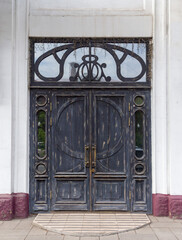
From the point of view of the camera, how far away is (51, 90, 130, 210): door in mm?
6789

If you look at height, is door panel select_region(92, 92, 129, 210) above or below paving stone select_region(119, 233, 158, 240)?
above

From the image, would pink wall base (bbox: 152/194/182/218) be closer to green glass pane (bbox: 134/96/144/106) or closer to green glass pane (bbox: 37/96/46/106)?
green glass pane (bbox: 134/96/144/106)

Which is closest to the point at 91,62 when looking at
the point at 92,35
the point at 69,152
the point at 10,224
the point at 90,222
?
the point at 92,35

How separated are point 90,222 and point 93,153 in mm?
1420

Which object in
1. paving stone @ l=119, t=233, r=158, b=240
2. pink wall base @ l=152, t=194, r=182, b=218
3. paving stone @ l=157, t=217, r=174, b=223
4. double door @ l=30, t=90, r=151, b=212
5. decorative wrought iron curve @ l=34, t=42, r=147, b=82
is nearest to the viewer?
paving stone @ l=119, t=233, r=158, b=240

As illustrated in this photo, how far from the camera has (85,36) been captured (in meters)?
6.81

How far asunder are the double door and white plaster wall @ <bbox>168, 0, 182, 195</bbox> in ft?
1.64

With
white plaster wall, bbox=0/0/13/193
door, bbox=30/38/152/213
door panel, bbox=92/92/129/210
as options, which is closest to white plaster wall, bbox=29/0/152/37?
door, bbox=30/38/152/213

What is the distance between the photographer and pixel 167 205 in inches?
257

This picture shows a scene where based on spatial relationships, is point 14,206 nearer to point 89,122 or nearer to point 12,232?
point 12,232

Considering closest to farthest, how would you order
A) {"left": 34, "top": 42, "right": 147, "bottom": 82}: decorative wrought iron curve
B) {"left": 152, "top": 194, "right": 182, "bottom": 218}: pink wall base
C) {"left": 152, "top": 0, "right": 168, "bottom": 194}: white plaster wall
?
{"left": 152, "top": 194, "right": 182, "bottom": 218}: pink wall base, {"left": 152, "top": 0, "right": 168, "bottom": 194}: white plaster wall, {"left": 34, "top": 42, "right": 147, "bottom": 82}: decorative wrought iron curve

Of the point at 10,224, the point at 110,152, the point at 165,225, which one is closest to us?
the point at 165,225

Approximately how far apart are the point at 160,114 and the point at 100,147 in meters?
1.43

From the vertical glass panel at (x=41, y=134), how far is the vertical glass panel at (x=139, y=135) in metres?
1.97
